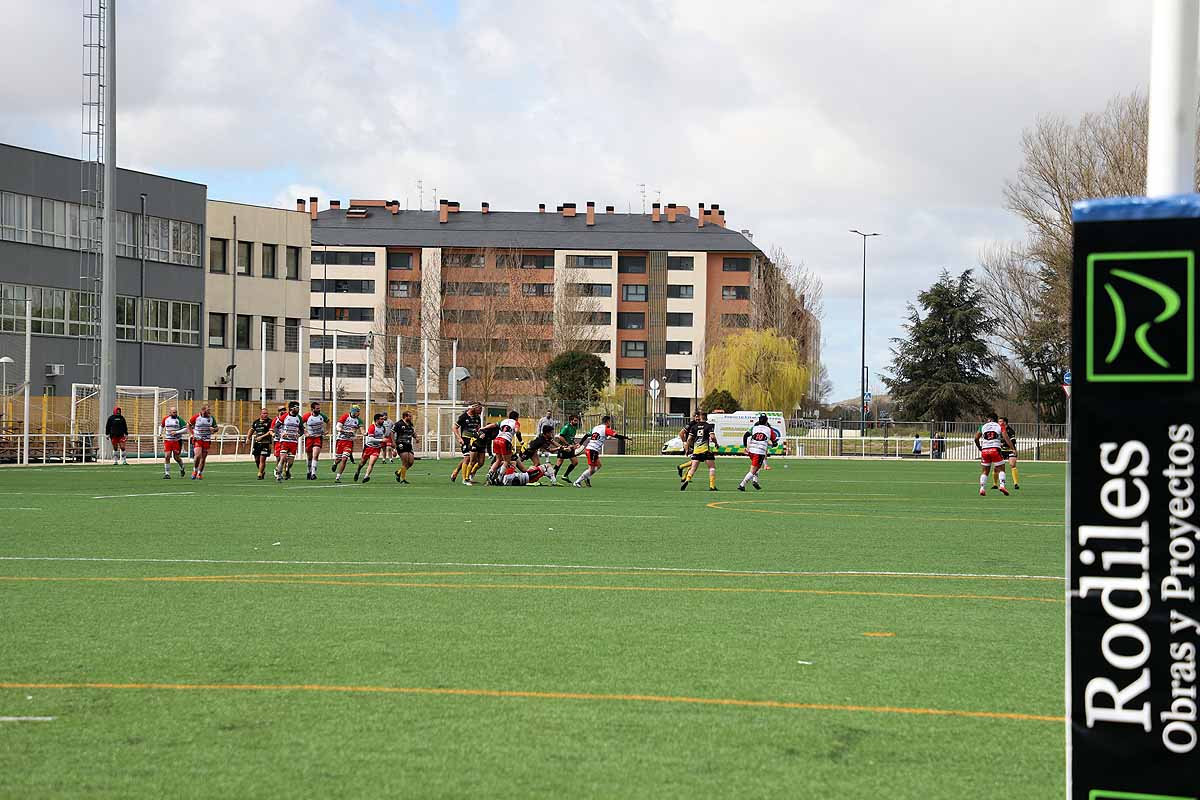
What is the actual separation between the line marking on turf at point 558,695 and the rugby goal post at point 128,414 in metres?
38.3

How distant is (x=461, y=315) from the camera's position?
99.7 m

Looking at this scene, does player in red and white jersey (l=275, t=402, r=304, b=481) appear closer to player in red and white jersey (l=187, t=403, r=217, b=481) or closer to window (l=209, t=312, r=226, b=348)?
player in red and white jersey (l=187, t=403, r=217, b=481)

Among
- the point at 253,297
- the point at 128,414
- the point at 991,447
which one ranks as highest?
the point at 253,297

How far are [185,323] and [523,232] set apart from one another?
5618 cm

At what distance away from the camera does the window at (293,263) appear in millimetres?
80500

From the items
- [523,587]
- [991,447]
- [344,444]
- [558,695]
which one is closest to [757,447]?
[991,447]

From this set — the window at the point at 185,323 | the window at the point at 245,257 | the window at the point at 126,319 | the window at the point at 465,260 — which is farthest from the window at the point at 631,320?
the window at the point at 126,319

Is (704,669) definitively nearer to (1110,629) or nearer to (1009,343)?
(1110,629)

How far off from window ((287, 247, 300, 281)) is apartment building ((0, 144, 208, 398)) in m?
9.76

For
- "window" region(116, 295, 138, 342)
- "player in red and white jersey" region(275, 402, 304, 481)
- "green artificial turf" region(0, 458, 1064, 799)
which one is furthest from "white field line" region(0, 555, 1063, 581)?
"window" region(116, 295, 138, 342)

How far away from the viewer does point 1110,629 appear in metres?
3.49

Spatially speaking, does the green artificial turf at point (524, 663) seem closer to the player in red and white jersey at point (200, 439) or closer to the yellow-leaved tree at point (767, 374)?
the player in red and white jersey at point (200, 439)

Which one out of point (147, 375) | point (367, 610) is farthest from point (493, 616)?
point (147, 375)

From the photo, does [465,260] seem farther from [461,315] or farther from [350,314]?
[350,314]
